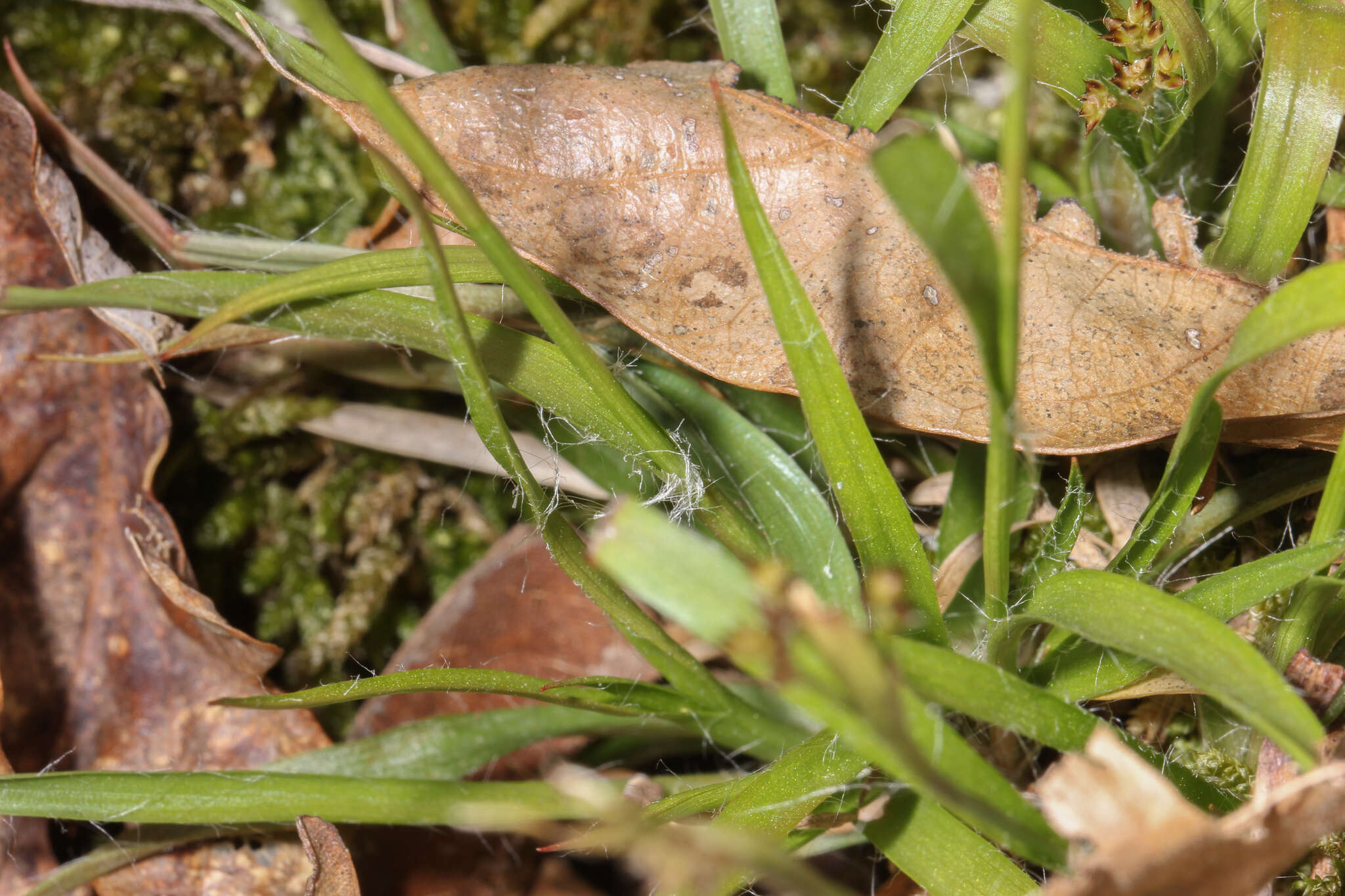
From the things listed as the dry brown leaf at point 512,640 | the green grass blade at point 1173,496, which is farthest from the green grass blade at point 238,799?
the green grass blade at point 1173,496

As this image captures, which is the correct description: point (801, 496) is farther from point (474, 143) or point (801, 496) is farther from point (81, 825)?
point (81, 825)

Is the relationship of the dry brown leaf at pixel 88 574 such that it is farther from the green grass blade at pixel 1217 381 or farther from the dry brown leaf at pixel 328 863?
the green grass blade at pixel 1217 381

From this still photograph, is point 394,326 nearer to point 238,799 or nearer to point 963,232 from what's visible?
point 238,799

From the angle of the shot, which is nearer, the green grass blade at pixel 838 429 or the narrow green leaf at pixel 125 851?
the green grass blade at pixel 838 429

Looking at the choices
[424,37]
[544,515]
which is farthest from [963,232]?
[424,37]

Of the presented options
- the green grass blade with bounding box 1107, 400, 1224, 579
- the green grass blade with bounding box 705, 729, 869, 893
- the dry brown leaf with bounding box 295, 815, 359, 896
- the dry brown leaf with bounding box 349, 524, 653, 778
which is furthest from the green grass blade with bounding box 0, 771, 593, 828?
the green grass blade with bounding box 1107, 400, 1224, 579

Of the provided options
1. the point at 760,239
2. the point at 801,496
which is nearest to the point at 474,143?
the point at 760,239
